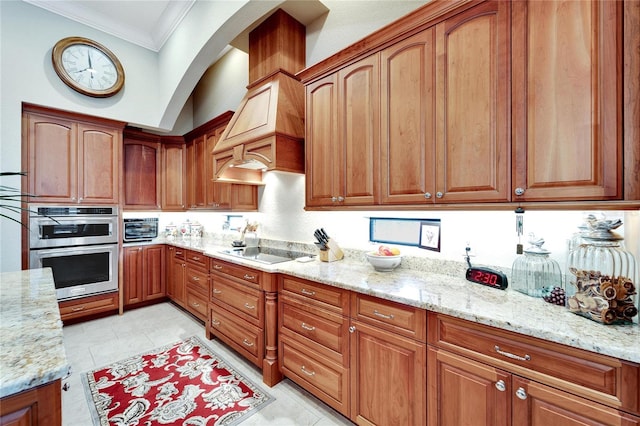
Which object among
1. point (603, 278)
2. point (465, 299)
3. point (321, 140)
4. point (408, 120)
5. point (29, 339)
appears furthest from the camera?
point (321, 140)

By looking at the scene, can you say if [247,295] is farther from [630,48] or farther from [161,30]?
[161,30]

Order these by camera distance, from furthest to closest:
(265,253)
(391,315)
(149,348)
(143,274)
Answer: (143,274) → (265,253) → (149,348) → (391,315)

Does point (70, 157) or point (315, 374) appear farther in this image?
point (70, 157)

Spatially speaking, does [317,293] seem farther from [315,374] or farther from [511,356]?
[511,356]

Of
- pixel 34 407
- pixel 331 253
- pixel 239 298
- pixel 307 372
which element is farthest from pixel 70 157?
pixel 307 372

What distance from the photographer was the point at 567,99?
1170 mm

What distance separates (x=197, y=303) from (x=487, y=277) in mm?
3149

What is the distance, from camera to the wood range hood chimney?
2.35m

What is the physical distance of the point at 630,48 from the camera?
1047mm

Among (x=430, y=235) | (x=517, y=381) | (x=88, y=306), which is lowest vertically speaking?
(x=88, y=306)

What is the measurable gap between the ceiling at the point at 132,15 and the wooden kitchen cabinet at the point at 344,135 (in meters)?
1.21

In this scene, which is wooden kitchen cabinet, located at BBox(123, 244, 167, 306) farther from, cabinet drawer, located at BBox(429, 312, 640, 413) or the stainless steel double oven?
cabinet drawer, located at BBox(429, 312, 640, 413)

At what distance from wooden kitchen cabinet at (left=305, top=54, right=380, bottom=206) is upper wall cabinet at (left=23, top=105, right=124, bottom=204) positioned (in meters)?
2.96

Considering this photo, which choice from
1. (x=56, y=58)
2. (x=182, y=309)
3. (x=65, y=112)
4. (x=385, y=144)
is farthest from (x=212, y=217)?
(x=385, y=144)
